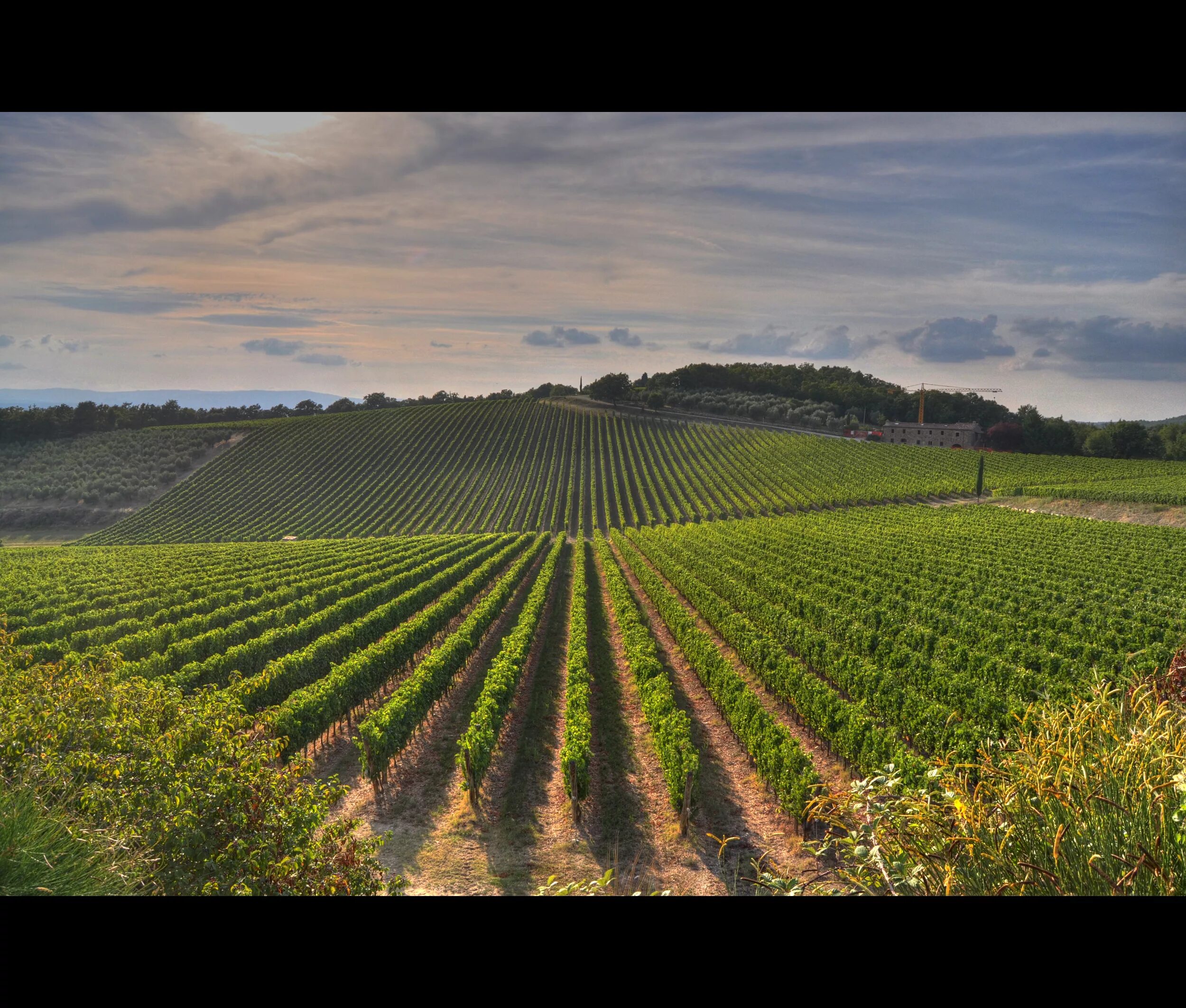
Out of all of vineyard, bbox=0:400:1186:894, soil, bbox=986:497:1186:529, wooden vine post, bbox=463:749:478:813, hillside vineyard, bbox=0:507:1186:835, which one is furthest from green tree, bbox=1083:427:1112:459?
wooden vine post, bbox=463:749:478:813

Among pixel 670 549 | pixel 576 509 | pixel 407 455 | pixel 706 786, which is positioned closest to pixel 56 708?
pixel 706 786

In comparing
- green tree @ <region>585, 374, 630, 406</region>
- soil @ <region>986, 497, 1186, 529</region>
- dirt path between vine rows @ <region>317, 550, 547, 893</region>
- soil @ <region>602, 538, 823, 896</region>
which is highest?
green tree @ <region>585, 374, 630, 406</region>

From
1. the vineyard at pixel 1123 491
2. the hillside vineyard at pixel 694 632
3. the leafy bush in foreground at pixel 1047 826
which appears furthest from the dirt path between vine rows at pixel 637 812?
the vineyard at pixel 1123 491

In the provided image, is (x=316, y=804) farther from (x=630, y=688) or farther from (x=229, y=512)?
(x=229, y=512)

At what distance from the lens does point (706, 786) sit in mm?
12250

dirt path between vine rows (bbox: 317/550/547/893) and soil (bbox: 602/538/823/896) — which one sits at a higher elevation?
soil (bbox: 602/538/823/896)

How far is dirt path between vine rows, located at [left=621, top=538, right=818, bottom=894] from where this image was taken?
996cm

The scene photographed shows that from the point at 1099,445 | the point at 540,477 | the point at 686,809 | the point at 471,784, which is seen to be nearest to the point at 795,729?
the point at 686,809

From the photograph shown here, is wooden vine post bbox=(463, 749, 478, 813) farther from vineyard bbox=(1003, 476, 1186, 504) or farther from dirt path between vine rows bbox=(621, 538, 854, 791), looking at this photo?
vineyard bbox=(1003, 476, 1186, 504)

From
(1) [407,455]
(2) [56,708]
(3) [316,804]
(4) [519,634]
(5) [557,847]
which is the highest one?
(1) [407,455]

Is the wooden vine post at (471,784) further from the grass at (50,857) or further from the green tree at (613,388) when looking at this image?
the green tree at (613,388)

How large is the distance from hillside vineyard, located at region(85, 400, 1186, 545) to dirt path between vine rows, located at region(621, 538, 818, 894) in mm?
44834

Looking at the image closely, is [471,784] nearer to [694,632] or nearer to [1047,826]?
[1047,826]

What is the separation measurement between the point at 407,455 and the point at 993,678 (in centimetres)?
8504
